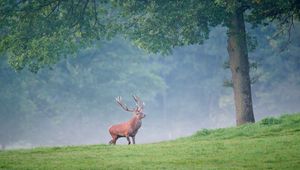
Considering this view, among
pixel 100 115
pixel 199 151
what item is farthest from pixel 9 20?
pixel 100 115

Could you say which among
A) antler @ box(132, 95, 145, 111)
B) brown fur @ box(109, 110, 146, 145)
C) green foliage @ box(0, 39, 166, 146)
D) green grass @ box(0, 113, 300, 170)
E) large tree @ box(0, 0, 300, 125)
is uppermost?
green foliage @ box(0, 39, 166, 146)

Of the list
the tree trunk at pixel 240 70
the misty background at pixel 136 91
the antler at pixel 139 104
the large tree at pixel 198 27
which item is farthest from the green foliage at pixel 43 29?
the misty background at pixel 136 91

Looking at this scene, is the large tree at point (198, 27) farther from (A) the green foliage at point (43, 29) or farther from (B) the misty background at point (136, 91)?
(B) the misty background at point (136, 91)

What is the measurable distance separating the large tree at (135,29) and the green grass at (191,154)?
6059mm

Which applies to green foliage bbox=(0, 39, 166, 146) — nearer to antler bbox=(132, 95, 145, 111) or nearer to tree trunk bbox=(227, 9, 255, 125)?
tree trunk bbox=(227, 9, 255, 125)

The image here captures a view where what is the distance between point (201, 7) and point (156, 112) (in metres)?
52.4

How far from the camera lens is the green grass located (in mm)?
15953

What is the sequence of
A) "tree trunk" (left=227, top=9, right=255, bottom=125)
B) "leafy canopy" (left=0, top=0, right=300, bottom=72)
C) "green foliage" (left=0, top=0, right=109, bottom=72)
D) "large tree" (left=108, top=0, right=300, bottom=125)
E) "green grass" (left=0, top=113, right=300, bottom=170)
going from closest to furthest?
"green grass" (left=0, top=113, right=300, bottom=170) → "large tree" (left=108, top=0, right=300, bottom=125) → "tree trunk" (left=227, top=9, right=255, bottom=125) → "leafy canopy" (left=0, top=0, right=300, bottom=72) → "green foliage" (left=0, top=0, right=109, bottom=72)

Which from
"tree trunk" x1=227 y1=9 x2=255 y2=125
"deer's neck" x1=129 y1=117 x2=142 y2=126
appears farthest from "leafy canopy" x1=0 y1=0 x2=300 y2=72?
"deer's neck" x1=129 y1=117 x2=142 y2=126

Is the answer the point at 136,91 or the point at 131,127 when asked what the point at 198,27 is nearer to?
the point at 131,127

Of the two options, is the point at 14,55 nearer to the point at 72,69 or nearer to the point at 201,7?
the point at 201,7

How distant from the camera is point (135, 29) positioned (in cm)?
3009

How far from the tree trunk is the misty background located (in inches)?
1100

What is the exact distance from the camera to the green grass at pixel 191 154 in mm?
15953
